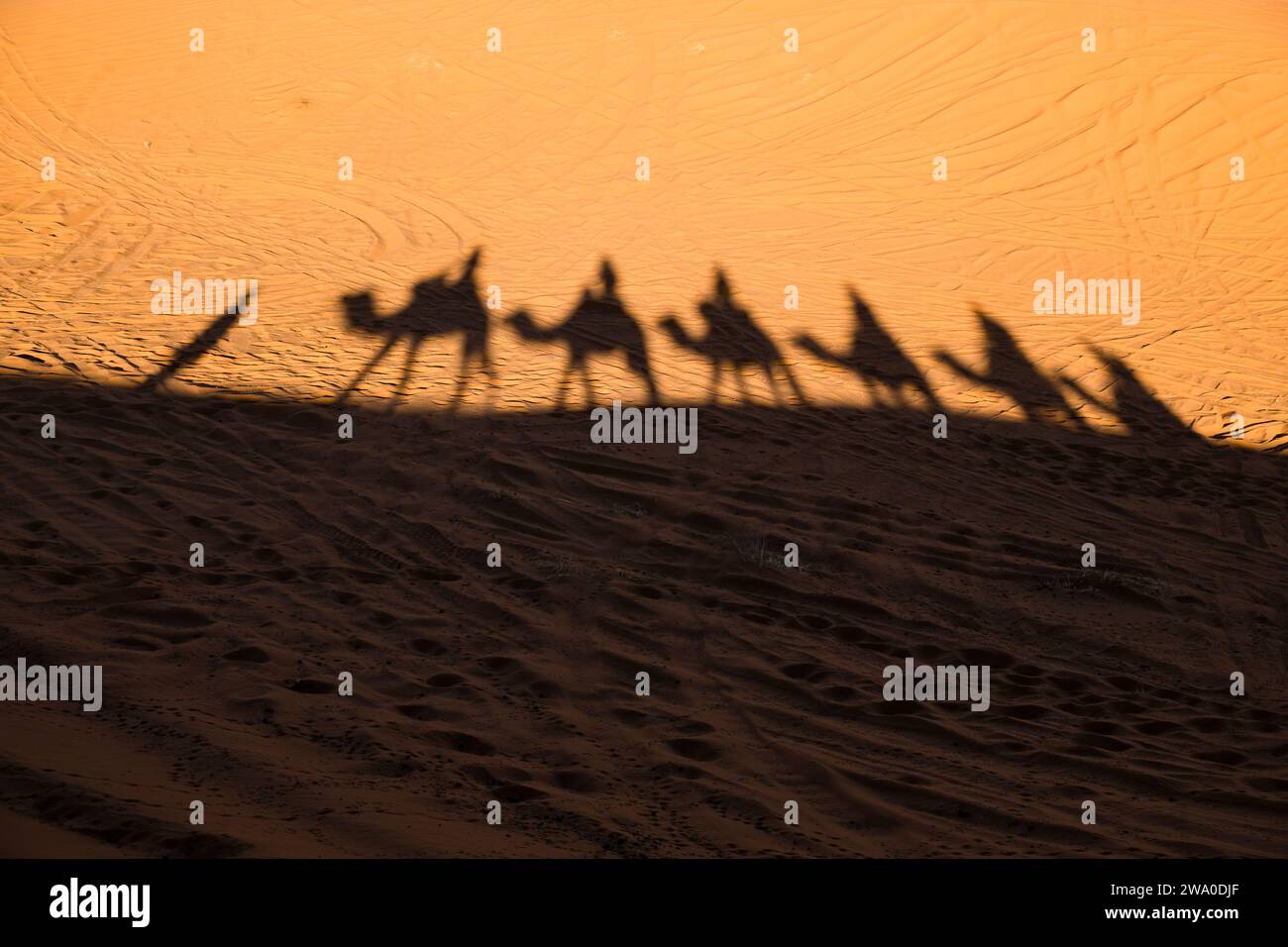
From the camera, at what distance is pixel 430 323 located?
8883mm

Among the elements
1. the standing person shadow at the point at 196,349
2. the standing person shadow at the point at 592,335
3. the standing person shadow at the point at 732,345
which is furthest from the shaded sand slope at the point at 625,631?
the standing person shadow at the point at 592,335

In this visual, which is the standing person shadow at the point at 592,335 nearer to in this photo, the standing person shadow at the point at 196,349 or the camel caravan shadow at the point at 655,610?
the camel caravan shadow at the point at 655,610

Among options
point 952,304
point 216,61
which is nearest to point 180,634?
point 952,304

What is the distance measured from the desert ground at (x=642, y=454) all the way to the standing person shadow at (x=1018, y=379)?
53 millimetres

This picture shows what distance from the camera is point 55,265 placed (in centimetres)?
941

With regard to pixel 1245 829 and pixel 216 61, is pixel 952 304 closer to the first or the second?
pixel 1245 829

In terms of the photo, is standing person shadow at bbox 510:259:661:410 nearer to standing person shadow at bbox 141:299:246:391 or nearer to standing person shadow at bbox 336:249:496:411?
standing person shadow at bbox 336:249:496:411

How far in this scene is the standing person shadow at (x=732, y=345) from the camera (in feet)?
27.3

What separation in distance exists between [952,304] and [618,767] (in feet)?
25.6

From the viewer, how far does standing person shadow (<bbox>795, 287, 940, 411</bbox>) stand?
838 centimetres

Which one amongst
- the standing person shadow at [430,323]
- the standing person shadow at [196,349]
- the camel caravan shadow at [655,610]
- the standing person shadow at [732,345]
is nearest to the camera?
the camel caravan shadow at [655,610]

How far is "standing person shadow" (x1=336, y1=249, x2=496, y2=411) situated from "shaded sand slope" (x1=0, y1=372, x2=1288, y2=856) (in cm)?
85

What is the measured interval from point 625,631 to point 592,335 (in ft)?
14.8
